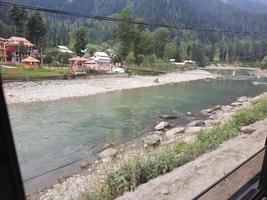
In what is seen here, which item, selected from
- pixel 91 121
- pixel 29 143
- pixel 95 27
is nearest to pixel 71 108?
pixel 91 121

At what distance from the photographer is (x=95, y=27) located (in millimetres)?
56750

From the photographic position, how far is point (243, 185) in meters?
3.08

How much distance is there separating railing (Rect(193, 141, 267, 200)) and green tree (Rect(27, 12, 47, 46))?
88.9ft

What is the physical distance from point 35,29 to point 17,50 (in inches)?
186

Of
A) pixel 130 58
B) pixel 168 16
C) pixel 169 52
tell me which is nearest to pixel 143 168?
pixel 130 58

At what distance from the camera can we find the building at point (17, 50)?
2467cm

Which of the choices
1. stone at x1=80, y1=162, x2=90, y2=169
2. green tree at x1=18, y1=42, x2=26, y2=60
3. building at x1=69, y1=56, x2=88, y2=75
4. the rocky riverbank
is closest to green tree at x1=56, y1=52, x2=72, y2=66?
building at x1=69, y1=56, x2=88, y2=75

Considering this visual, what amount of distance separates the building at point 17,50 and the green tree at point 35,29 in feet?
2.54

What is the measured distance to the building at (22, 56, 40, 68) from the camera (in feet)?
91.8

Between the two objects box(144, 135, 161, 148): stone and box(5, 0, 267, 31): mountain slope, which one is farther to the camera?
box(5, 0, 267, 31): mountain slope

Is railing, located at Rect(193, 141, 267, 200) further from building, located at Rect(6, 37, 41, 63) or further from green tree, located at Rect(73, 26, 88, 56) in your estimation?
green tree, located at Rect(73, 26, 88, 56)

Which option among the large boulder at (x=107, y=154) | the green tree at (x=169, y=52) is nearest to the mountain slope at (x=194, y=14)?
the green tree at (x=169, y=52)

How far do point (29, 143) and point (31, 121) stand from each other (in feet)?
12.3

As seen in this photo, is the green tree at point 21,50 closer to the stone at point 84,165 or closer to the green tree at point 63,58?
the green tree at point 63,58
